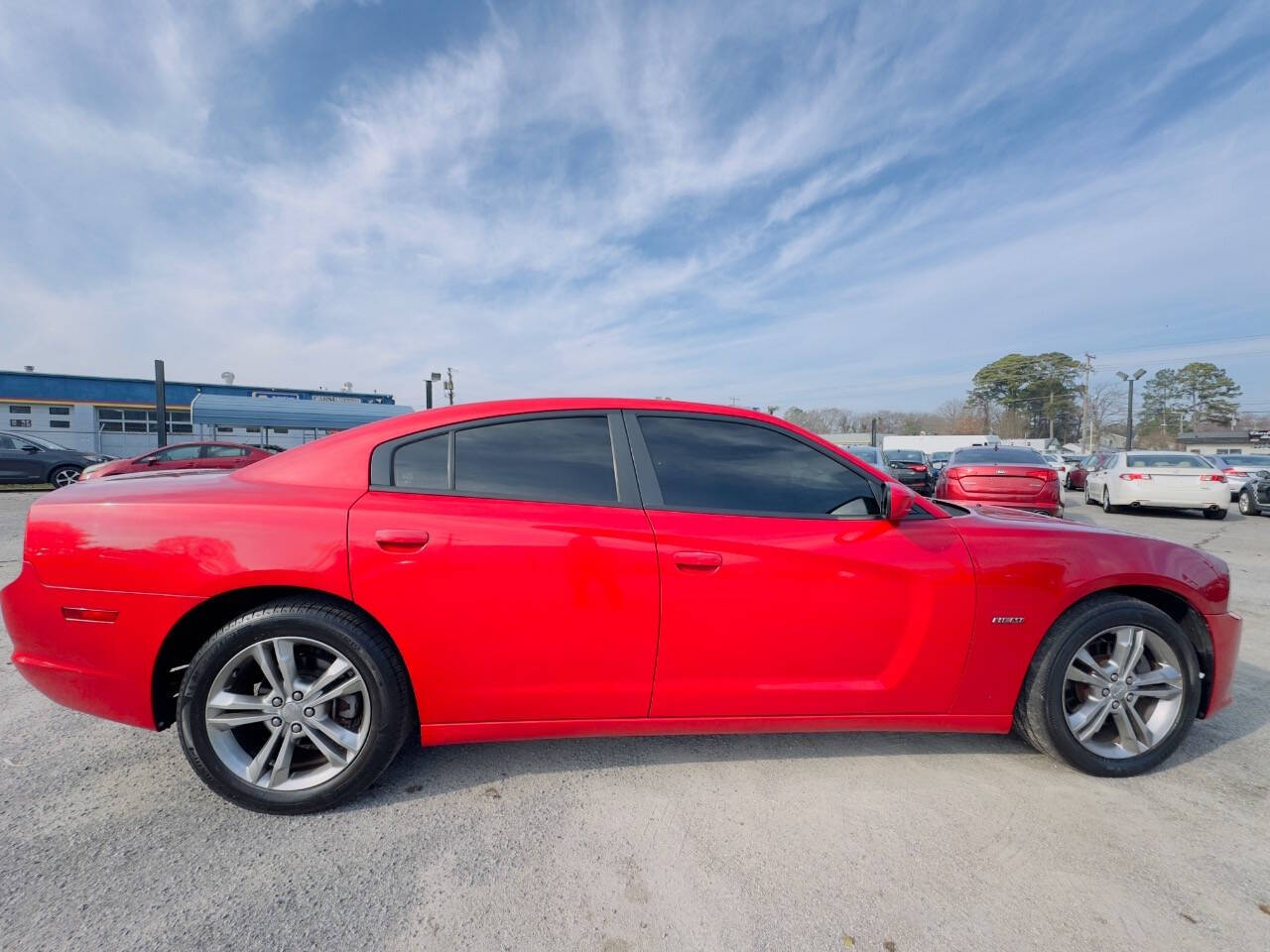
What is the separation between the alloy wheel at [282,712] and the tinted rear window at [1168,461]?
45.1 feet

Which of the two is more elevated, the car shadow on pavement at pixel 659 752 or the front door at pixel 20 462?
the front door at pixel 20 462

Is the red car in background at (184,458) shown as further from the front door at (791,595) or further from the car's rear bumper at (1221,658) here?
the car's rear bumper at (1221,658)

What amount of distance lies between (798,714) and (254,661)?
Answer: 200 cm

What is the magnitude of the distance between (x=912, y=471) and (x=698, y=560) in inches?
538

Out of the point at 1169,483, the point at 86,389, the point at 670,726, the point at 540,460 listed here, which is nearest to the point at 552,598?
the point at 540,460

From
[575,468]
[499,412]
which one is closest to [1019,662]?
[575,468]

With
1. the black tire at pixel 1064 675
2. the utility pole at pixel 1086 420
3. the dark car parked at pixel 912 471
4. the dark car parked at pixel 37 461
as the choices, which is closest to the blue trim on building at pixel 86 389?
the dark car parked at pixel 37 461

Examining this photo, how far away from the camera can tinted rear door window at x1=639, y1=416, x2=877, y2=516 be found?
84.5 inches

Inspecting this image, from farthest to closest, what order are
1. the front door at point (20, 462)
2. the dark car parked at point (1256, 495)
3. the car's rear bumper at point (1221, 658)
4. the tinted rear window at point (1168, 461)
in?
1. the front door at point (20, 462)
2. the dark car parked at point (1256, 495)
3. the tinted rear window at point (1168, 461)
4. the car's rear bumper at point (1221, 658)

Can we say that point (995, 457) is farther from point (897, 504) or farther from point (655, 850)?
point (655, 850)

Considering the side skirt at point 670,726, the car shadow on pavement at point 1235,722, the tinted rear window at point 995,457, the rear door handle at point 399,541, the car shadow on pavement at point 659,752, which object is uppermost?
the tinted rear window at point 995,457

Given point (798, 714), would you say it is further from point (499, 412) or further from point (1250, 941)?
point (499, 412)

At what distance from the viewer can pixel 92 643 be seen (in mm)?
1961

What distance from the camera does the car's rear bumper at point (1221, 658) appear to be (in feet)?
7.66
